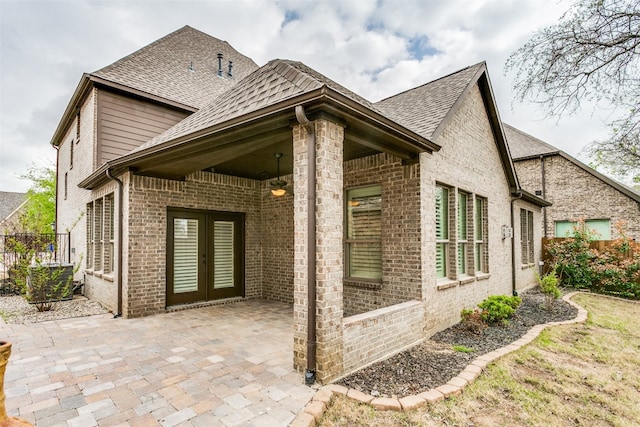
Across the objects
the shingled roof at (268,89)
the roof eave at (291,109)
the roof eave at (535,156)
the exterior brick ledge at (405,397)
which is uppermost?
the roof eave at (535,156)

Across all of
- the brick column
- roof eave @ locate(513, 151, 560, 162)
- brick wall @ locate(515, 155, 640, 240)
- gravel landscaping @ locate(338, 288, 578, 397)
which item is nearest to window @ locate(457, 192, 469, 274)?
gravel landscaping @ locate(338, 288, 578, 397)

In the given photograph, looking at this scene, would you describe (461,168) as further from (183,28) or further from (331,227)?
(183,28)

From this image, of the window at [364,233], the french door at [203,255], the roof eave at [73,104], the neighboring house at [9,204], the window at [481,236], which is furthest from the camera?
the neighboring house at [9,204]

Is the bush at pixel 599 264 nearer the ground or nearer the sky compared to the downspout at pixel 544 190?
nearer the ground

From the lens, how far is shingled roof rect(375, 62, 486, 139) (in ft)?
18.9

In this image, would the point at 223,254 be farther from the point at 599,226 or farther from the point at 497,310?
the point at 599,226

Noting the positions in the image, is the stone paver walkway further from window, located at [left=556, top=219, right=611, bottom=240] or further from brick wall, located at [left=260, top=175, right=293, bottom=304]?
window, located at [left=556, top=219, right=611, bottom=240]

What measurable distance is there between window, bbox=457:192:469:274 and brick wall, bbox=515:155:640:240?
1187 centimetres

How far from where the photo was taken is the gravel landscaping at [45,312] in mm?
6094

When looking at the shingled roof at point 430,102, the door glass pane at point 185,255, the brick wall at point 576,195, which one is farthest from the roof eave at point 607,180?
the door glass pane at point 185,255

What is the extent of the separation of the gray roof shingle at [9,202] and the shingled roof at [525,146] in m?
43.0

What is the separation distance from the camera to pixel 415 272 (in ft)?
16.3

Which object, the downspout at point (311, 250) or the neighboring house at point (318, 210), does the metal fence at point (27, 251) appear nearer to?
the neighboring house at point (318, 210)

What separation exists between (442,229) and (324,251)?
3493mm
